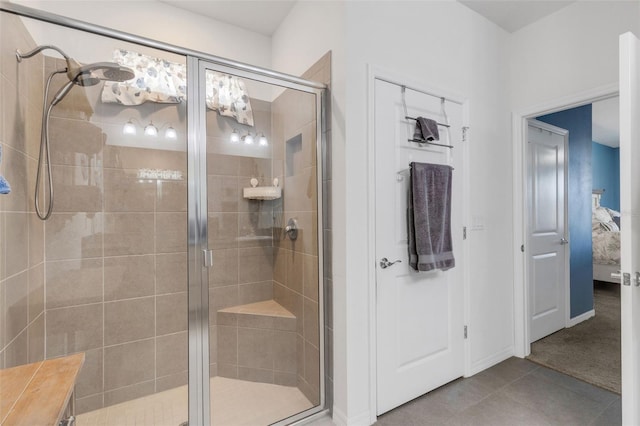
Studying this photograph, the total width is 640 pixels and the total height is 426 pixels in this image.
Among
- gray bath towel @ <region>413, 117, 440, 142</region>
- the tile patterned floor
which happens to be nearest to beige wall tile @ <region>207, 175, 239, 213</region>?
gray bath towel @ <region>413, 117, 440, 142</region>

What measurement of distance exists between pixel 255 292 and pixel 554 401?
2.12 meters

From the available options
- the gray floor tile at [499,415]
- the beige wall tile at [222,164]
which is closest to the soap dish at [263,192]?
the beige wall tile at [222,164]

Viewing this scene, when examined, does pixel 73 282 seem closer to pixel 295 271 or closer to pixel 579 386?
pixel 295 271

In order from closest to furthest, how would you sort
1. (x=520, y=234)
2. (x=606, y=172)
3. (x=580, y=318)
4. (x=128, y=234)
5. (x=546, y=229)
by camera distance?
1. (x=128, y=234)
2. (x=520, y=234)
3. (x=546, y=229)
4. (x=580, y=318)
5. (x=606, y=172)

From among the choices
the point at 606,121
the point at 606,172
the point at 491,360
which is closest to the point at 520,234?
the point at 491,360

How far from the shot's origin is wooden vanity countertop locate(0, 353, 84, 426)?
33.0 inches

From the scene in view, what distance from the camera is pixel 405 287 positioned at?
2039mm

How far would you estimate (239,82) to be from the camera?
1.73 meters

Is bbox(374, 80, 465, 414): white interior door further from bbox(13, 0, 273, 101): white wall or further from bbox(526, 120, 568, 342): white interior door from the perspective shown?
bbox(526, 120, 568, 342): white interior door

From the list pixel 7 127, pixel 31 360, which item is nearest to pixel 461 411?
pixel 31 360

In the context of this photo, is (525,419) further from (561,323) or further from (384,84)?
(384,84)

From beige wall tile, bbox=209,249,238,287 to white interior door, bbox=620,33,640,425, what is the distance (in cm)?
196

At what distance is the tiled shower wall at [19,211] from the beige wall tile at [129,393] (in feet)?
1.29

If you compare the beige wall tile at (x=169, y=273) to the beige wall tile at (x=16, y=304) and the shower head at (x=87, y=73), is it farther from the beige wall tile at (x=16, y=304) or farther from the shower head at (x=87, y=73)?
the shower head at (x=87, y=73)
